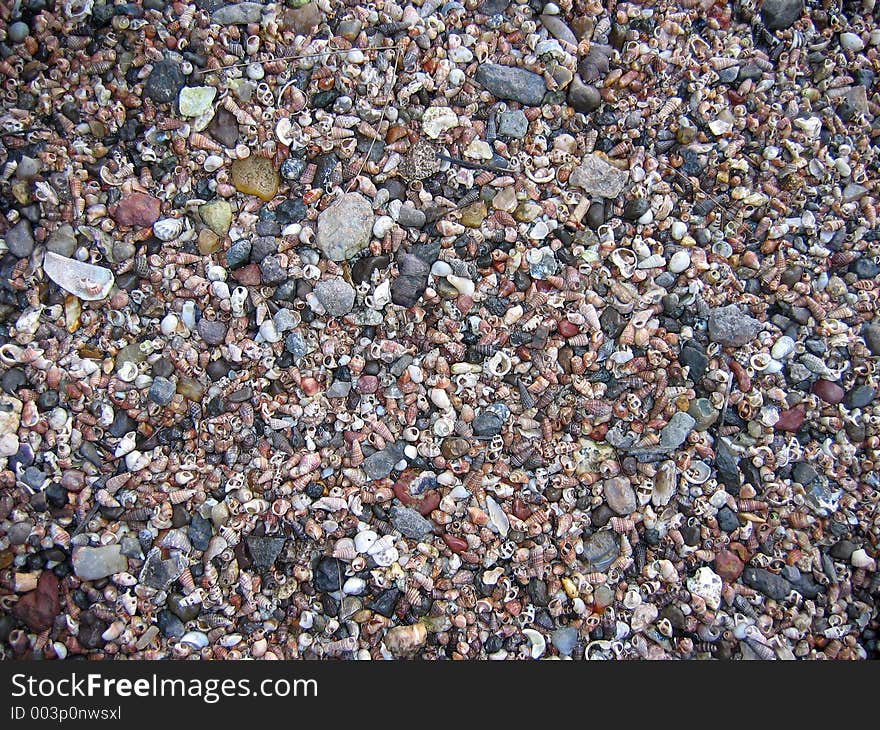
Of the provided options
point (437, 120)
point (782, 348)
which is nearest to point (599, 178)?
point (437, 120)

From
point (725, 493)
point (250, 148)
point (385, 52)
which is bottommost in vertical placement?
point (725, 493)

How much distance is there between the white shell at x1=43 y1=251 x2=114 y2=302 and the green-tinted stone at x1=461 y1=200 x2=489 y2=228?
1.18m

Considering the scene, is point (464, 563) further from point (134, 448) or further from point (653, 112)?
point (653, 112)

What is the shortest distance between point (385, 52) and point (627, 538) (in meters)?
1.80

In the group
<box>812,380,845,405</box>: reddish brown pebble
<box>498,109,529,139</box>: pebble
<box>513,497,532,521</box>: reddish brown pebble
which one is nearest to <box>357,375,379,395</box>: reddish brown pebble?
<box>513,497,532,521</box>: reddish brown pebble

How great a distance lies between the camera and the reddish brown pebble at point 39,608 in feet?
6.82

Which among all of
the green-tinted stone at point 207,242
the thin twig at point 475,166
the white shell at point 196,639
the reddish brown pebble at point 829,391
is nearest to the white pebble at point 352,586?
the white shell at point 196,639

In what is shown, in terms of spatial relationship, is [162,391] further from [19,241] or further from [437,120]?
[437,120]

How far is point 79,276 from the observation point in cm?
219

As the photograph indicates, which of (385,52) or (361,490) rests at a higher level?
(385,52)

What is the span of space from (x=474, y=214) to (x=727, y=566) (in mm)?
1427

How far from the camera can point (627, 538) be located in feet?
7.25

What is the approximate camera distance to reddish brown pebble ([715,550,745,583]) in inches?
87.4

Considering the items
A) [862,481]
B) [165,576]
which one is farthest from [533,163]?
[165,576]
